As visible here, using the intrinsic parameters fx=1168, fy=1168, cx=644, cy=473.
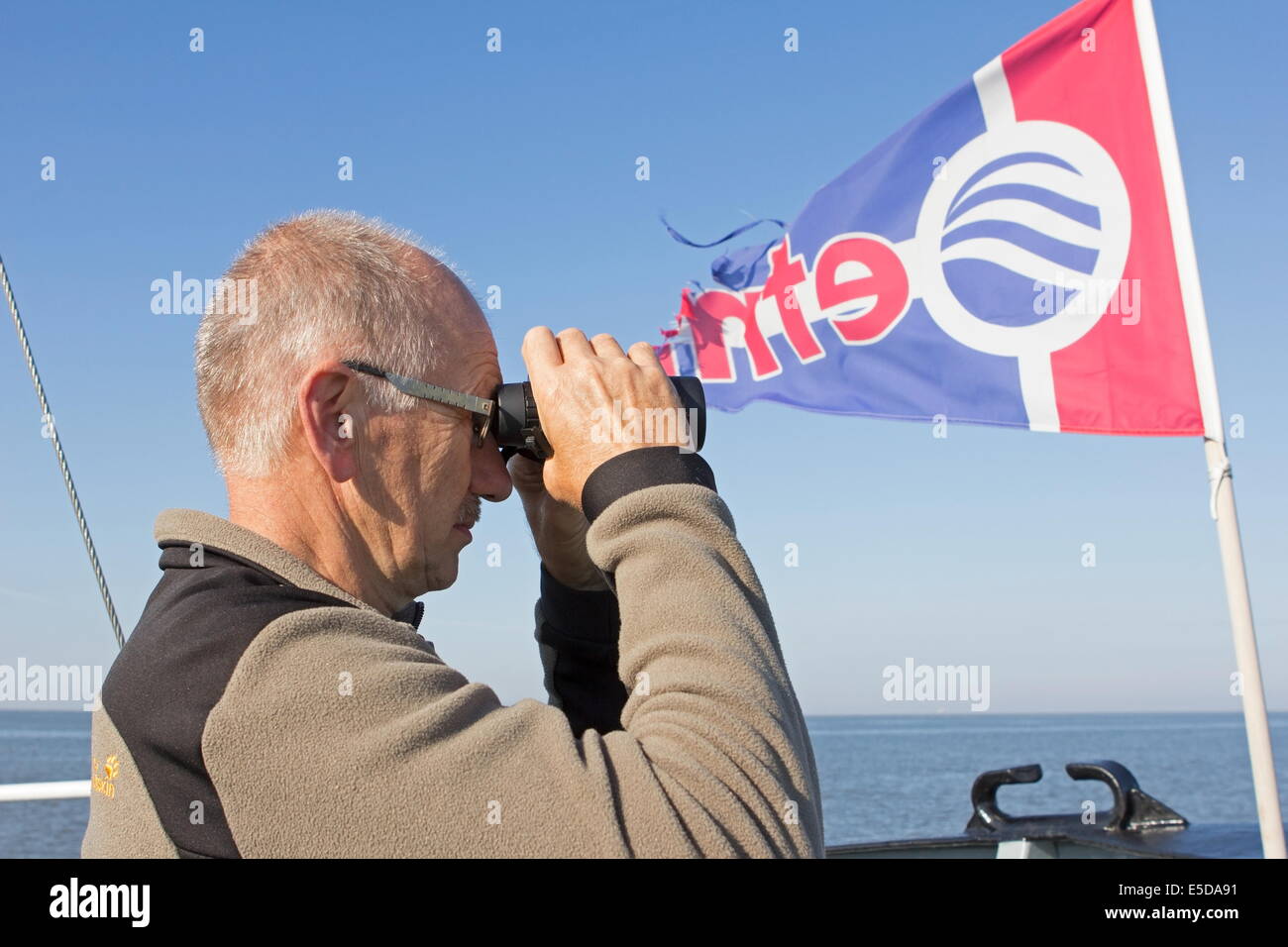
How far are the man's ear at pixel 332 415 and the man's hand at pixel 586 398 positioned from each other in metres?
0.23

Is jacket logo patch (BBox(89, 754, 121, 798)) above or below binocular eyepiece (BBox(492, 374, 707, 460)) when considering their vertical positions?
below

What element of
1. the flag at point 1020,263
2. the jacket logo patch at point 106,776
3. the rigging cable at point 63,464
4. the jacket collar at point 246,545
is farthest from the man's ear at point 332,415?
the flag at point 1020,263

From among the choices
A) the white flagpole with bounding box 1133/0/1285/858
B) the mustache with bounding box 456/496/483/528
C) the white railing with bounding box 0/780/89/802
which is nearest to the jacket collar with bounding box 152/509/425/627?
the mustache with bounding box 456/496/483/528

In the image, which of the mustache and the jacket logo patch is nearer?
the jacket logo patch

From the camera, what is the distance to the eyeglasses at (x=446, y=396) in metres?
1.44

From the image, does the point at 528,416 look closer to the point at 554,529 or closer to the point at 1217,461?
the point at 554,529

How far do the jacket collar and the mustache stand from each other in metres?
0.24

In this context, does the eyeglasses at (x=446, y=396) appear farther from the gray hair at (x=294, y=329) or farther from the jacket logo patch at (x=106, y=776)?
the jacket logo patch at (x=106, y=776)

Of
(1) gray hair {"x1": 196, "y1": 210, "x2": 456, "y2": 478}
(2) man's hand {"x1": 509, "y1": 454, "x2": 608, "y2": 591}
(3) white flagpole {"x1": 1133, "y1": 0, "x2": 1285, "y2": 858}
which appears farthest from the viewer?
(3) white flagpole {"x1": 1133, "y1": 0, "x2": 1285, "y2": 858}

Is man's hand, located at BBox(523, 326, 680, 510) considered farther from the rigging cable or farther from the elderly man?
the rigging cable

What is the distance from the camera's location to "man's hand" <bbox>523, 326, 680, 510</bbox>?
54.2 inches

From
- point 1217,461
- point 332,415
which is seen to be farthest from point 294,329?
point 1217,461

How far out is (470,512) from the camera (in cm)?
160
